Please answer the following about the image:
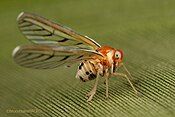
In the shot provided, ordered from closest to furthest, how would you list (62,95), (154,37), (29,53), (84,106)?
(29,53)
(84,106)
(62,95)
(154,37)

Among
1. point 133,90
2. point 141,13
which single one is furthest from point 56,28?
point 141,13

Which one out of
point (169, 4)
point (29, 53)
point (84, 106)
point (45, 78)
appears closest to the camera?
point (29, 53)

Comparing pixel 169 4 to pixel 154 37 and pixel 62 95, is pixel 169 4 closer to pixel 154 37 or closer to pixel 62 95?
pixel 154 37

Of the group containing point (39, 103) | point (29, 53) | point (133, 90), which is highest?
point (29, 53)

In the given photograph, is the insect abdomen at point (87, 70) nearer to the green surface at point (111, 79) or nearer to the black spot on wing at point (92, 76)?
the black spot on wing at point (92, 76)

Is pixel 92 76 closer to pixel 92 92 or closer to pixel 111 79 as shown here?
pixel 92 92

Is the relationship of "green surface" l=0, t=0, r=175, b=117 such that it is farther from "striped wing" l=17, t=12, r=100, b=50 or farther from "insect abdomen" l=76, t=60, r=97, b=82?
"striped wing" l=17, t=12, r=100, b=50

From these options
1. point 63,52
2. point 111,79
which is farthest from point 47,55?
point 111,79

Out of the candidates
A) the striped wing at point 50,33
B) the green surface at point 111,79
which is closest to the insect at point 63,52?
the striped wing at point 50,33
